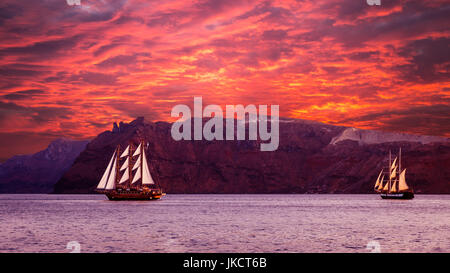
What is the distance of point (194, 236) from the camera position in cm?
5341

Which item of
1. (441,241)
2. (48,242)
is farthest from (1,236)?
(441,241)

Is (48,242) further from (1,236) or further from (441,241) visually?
(441,241)
